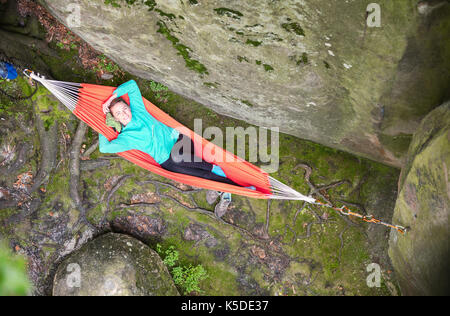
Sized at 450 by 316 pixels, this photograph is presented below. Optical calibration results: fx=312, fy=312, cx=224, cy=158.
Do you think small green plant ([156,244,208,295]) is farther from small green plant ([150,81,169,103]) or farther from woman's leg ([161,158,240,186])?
small green plant ([150,81,169,103])

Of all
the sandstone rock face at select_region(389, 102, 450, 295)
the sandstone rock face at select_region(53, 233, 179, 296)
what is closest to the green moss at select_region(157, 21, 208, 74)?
the sandstone rock face at select_region(389, 102, 450, 295)

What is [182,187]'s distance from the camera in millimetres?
3352

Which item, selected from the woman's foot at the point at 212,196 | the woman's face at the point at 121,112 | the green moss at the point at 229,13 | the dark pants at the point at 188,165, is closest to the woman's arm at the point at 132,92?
the woman's face at the point at 121,112

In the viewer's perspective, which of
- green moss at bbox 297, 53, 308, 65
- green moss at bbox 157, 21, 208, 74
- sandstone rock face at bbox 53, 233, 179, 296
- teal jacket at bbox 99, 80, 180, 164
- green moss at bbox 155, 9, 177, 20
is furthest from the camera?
teal jacket at bbox 99, 80, 180, 164

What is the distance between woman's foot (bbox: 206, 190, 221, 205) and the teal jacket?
Answer: 0.64 metres

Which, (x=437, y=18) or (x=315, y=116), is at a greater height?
(x=437, y=18)

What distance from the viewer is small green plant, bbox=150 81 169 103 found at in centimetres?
322

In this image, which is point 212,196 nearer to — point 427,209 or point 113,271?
point 113,271

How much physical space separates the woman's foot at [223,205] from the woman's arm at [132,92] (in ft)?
3.96

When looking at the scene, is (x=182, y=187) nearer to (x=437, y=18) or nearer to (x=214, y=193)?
(x=214, y=193)

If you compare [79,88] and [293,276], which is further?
[293,276]

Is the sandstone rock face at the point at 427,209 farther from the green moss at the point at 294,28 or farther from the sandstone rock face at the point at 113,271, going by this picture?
the sandstone rock face at the point at 113,271

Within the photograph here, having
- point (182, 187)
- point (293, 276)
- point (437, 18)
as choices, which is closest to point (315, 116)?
point (437, 18)

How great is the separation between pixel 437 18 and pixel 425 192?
1.02m
